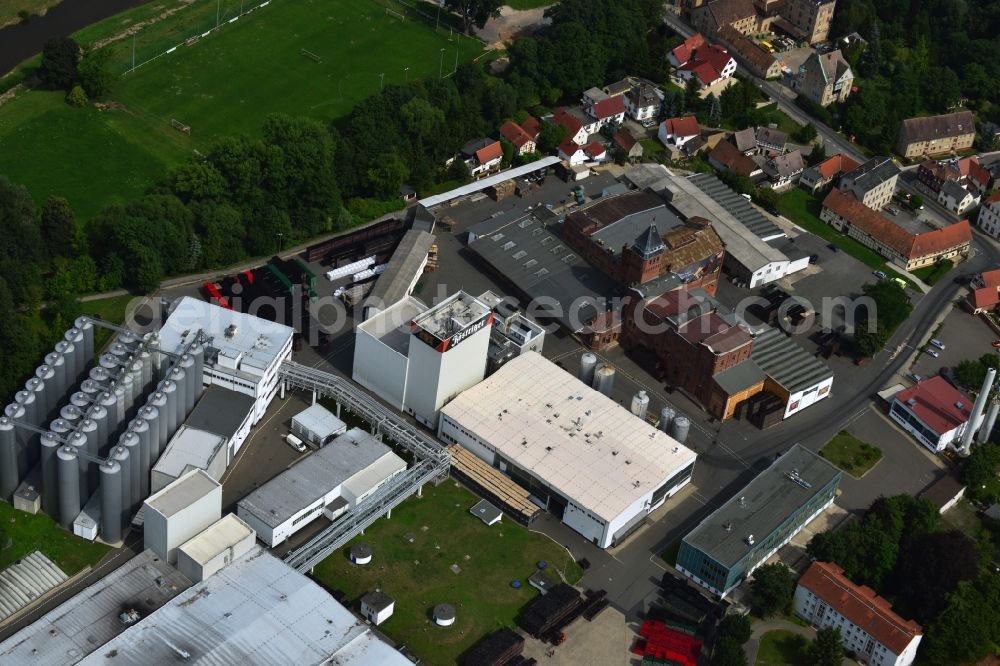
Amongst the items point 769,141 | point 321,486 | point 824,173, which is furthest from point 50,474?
point 824,173

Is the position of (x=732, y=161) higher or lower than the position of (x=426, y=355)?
lower

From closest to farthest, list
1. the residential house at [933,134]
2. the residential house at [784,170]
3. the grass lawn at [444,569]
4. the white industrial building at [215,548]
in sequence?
1. the white industrial building at [215,548]
2. the grass lawn at [444,569]
3. the residential house at [784,170]
4. the residential house at [933,134]

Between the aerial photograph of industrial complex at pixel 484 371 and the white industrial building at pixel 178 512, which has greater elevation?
the white industrial building at pixel 178 512

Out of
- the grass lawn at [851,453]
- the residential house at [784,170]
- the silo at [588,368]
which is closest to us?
the grass lawn at [851,453]

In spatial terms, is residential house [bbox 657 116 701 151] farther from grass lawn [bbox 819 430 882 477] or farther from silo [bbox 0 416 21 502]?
silo [bbox 0 416 21 502]

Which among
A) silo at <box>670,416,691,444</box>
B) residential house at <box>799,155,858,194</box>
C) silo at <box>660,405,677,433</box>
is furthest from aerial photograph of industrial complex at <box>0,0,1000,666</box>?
silo at <box>670,416,691,444</box>

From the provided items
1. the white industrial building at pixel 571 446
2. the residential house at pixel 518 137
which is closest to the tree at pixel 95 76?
the residential house at pixel 518 137

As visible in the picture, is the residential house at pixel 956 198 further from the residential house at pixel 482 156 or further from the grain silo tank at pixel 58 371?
the grain silo tank at pixel 58 371

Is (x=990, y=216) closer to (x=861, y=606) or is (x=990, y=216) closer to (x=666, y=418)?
(x=666, y=418)
